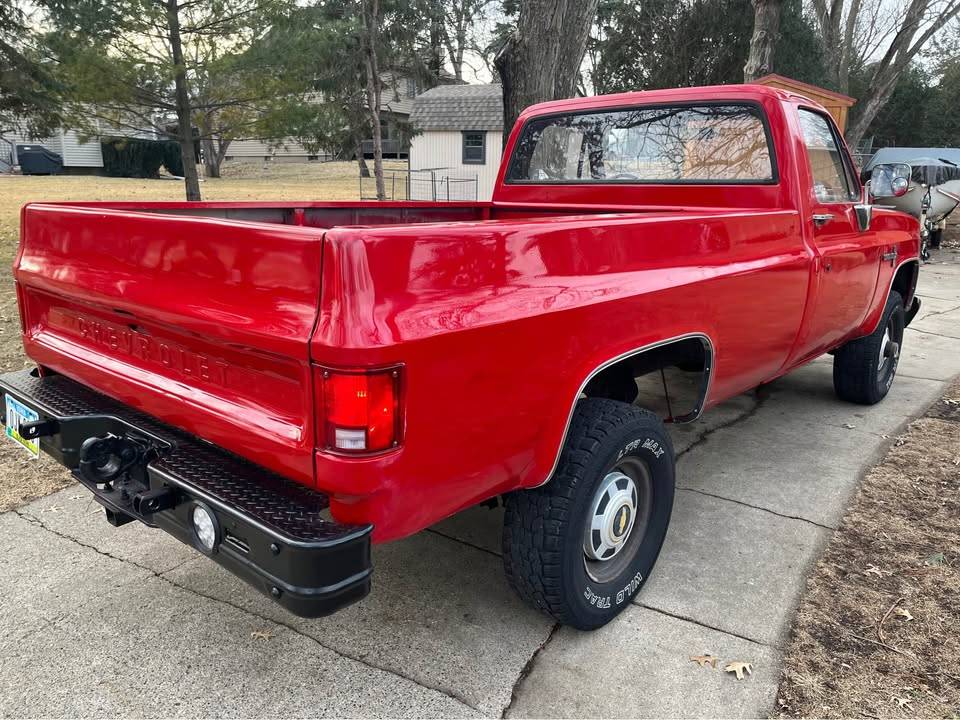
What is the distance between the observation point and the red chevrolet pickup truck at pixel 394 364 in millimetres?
1874

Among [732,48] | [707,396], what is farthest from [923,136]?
[707,396]

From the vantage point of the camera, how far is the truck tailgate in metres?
1.92

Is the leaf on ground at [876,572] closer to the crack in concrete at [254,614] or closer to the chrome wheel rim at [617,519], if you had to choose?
the chrome wheel rim at [617,519]

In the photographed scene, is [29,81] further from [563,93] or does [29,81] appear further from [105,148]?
[105,148]

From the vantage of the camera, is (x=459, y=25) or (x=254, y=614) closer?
(x=254, y=614)

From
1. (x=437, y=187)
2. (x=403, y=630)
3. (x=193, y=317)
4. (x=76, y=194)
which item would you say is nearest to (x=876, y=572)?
(x=403, y=630)

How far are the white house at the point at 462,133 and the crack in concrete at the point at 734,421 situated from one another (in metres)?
21.5

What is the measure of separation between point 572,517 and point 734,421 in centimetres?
292

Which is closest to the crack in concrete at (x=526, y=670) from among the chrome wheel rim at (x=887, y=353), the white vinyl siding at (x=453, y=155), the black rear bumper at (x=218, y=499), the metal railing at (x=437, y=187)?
the black rear bumper at (x=218, y=499)

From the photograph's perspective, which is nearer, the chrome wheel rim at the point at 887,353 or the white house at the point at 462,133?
the chrome wheel rim at the point at 887,353

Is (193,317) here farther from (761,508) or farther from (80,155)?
(80,155)

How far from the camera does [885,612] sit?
288cm

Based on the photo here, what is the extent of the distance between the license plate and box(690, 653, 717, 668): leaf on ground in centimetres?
236

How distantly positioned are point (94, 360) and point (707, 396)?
2.31 m
